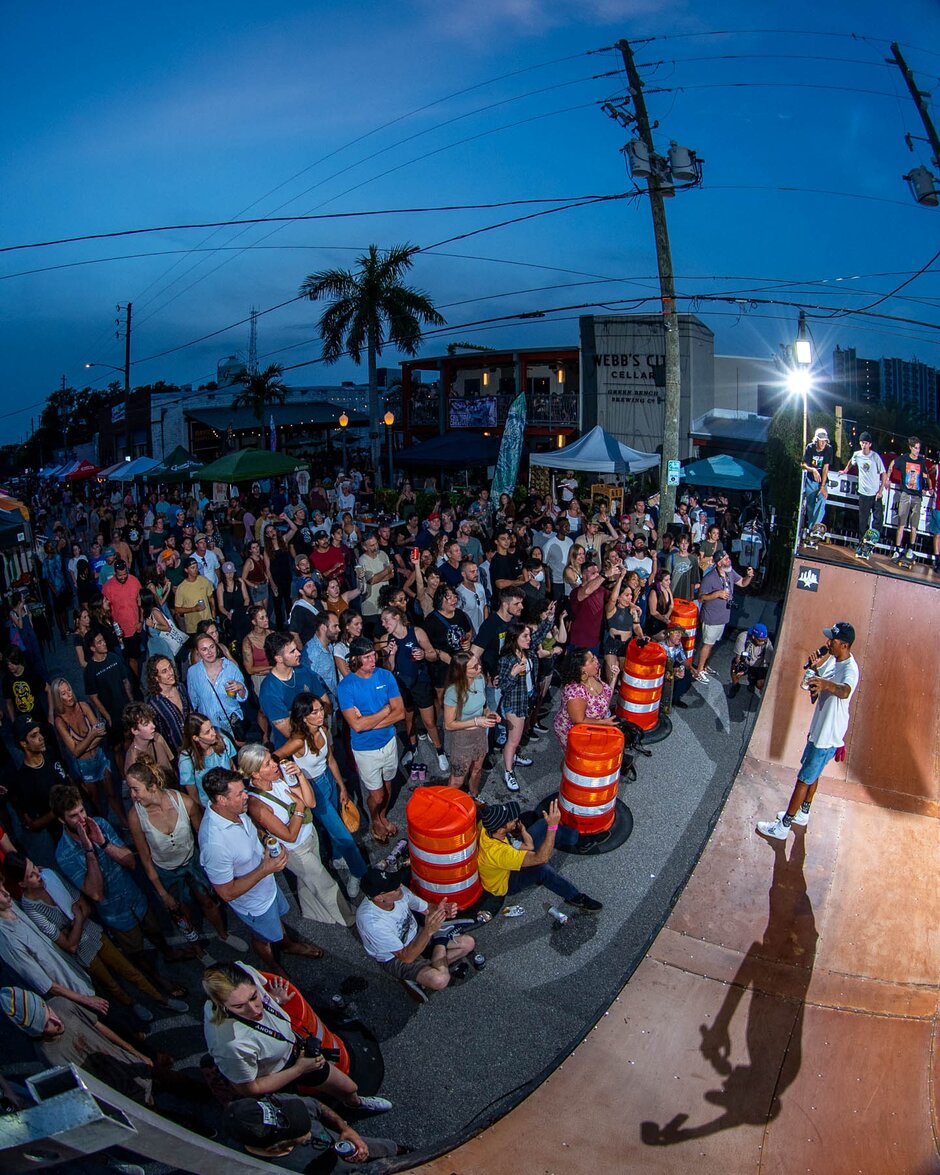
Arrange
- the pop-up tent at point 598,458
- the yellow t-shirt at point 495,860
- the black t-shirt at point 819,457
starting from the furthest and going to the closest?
the pop-up tent at point 598,458
the black t-shirt at point 819,457
the yellow t-shirt at point 495,860

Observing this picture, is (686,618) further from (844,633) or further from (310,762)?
(310,762)

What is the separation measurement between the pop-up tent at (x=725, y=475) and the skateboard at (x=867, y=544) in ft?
26.6

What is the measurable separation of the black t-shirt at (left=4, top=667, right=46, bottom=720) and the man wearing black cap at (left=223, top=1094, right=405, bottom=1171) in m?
4.01

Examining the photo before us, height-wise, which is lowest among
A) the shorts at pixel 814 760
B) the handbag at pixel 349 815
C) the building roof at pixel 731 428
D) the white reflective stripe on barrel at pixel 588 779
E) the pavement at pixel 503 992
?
the pavement at pixel 503 992

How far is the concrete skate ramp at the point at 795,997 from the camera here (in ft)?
11.5

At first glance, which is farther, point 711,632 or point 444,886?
point 711,632

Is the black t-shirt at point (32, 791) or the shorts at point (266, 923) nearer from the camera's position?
the shorts at point (266, 923)

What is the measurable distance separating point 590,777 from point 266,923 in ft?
8.48

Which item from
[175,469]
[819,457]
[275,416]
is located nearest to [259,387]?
[275,416]

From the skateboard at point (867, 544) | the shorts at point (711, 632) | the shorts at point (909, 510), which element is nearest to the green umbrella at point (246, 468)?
the shorts at point (711, 632)

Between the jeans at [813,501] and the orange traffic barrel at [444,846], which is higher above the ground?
the jeans at [813,501]

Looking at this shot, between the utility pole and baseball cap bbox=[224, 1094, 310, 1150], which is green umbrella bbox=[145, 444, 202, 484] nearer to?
the utility pole

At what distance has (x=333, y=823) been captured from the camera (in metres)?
5.16

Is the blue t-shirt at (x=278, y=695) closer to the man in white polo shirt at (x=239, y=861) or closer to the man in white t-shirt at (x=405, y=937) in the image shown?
the man in white polo shirt at (x=239, y=861)
